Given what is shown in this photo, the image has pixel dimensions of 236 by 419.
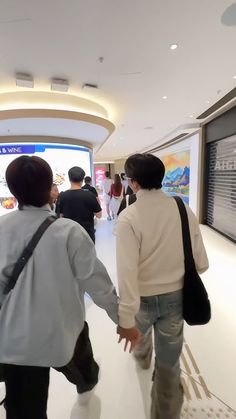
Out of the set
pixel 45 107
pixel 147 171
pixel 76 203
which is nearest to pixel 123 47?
pixel 76 203

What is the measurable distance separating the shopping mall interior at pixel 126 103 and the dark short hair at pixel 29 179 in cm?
143

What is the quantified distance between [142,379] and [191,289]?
99cm

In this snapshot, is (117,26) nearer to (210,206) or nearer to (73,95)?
(73,95)

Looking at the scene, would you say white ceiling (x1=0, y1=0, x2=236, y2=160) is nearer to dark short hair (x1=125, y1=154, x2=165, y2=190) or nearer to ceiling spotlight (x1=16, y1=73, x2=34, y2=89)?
ceiling spotlight (x1=16, y1=73, x2=34, y2=89)

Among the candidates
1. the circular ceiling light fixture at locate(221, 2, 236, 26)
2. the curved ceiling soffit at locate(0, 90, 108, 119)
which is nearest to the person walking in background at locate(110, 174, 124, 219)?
the curved ceiling soffit at locate(0, 90, 108, 119)

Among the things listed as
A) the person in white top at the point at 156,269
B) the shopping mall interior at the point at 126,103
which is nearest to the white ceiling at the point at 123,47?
the shopping mall interior at the point at 126,103

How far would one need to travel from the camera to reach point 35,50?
2.41 metres

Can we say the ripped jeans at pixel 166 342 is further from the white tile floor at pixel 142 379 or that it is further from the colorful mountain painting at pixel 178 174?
the colorful mountain painting at pixel 178 174

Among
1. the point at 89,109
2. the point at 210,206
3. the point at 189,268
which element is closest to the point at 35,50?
the point at 89,109

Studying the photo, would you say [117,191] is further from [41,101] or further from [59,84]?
[59,84]

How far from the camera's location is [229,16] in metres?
2.01

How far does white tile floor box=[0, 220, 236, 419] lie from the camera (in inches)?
55.5

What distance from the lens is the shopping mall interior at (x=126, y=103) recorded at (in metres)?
1.59

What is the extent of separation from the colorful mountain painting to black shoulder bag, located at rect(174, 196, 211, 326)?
678 cm
